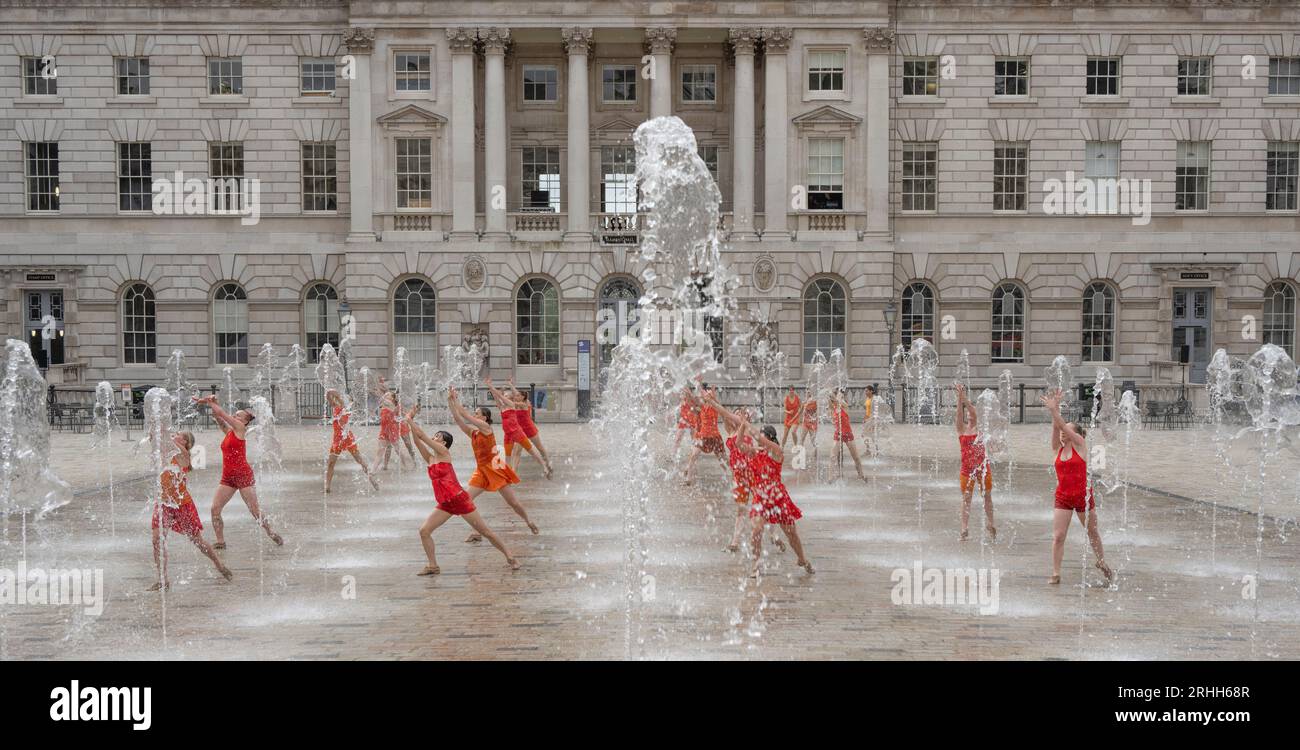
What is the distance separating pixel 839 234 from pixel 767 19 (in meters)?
7.83

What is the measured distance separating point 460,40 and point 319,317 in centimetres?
1098

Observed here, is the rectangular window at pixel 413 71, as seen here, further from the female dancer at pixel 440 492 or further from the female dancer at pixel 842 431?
the female dancer at pixel 440 492

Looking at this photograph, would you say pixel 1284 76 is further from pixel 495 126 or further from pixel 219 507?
pixel 219 507

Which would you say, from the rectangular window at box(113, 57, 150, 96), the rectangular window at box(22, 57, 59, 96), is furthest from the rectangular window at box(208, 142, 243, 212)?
the rectangular window at box(22, 57, 59, 96)

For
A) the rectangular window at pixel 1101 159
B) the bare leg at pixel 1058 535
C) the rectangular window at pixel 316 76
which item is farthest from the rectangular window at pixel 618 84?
the bare leg at pixel 1058 535

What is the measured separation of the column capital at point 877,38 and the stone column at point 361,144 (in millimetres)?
16991

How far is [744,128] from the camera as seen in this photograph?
3788 centimetres

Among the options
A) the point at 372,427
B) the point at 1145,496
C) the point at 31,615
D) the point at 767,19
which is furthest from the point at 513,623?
the point at 767,19

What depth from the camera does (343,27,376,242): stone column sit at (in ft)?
123

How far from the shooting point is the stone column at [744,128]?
37.9 m

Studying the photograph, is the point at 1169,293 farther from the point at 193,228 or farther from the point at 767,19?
the point at 193,228

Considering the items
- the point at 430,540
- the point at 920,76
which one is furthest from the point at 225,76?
the point at 430,540

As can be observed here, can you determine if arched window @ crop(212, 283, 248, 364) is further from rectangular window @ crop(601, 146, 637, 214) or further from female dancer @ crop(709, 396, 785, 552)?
female dancer @ crop(709, 396, 785, 552)

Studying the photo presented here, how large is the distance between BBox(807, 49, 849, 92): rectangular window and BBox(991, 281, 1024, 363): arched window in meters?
9.32
